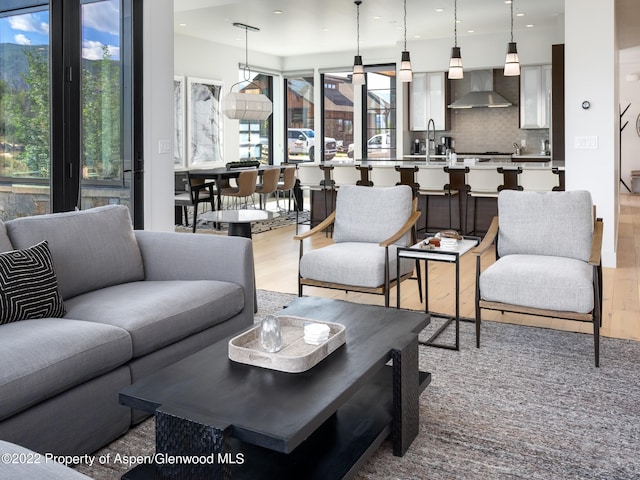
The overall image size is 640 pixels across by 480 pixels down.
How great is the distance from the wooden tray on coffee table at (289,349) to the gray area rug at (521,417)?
0.49 meters

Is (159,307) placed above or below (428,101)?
below

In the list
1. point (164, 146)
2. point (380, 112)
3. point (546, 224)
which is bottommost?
point (546, 224)

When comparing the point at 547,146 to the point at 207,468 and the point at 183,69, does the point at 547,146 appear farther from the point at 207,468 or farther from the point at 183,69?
the point at 207,468

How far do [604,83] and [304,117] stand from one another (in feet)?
26.3

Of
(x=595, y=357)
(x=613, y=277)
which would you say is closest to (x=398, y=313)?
(x=595, y=357)

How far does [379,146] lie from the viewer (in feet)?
39.8

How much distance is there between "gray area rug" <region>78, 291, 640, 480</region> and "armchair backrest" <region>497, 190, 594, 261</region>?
588mm

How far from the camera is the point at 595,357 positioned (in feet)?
11.2

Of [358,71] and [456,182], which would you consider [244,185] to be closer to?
[358,71]

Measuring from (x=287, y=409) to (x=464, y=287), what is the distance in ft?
11.9

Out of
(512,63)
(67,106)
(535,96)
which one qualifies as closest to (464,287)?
(67,106)

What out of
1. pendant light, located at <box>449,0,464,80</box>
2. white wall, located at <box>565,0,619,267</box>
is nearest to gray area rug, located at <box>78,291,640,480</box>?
white wall, located at <box>565,0,619,267</box>

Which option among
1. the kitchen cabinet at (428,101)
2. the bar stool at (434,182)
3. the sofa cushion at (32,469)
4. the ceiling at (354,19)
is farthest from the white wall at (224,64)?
the sofa cushion at (32,469)

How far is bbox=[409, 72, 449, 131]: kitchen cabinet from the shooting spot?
35.9 ft
